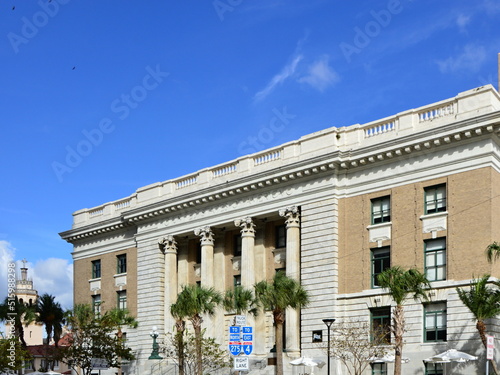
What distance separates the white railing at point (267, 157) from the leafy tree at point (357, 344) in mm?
12905

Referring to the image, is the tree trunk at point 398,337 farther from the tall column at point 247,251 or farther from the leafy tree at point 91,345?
the leafy tree at point 91,345

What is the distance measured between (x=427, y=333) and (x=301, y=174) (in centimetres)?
1303

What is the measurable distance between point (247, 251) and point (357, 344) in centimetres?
1278

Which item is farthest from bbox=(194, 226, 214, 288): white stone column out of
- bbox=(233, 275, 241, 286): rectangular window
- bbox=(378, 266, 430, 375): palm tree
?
bbox=(378, 266, 430, 375): palm tree

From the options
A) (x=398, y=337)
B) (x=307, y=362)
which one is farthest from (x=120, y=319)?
(x=398, y=337)

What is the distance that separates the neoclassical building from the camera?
139ft

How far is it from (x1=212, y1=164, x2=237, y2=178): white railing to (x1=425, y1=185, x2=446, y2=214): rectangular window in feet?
53.5

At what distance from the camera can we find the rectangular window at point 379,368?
1772 inches

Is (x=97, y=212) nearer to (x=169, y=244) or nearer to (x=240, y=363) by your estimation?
(x=169, y=244)

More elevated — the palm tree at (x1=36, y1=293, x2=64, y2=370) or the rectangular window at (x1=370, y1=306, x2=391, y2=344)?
the rectangular window at (x1=370, y1=306, x2=391, y2=344)

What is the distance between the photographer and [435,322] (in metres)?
43.3

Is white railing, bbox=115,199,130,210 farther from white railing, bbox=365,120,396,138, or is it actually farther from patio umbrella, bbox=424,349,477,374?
patio umbrella, bbox=424,349,477,374

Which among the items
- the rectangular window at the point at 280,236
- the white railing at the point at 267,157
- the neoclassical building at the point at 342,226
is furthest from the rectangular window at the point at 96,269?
the white railing at the point at 267,157

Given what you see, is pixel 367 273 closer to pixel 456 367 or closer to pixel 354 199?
pixel 354 199
